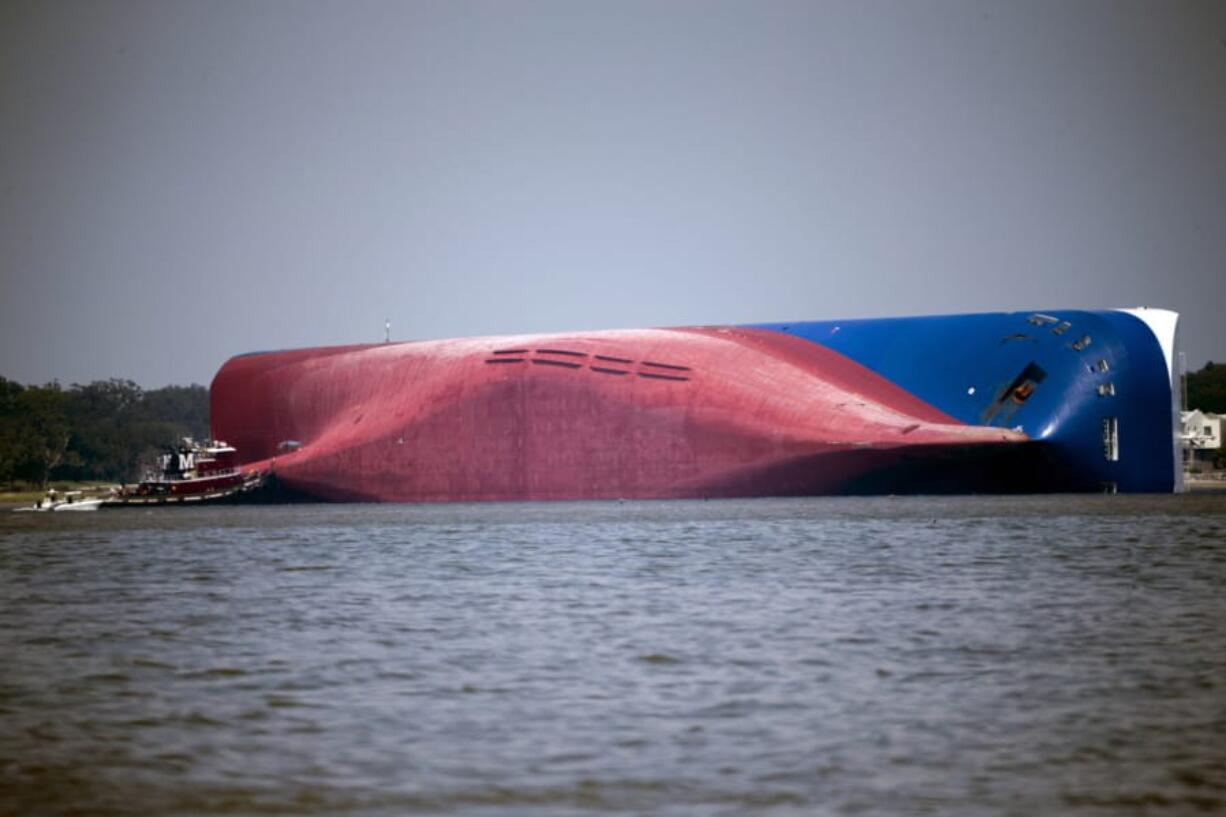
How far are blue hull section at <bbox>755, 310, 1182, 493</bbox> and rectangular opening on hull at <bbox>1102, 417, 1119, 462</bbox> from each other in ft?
0.10

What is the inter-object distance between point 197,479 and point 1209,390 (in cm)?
11025

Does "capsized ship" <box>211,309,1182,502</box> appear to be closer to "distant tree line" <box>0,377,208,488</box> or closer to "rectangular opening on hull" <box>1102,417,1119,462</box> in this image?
"rectangular opening on hull" <box>1102,417,1119,462</box>

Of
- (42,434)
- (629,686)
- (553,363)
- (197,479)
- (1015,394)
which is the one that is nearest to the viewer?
(629,686)

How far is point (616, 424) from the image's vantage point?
60.2 metres

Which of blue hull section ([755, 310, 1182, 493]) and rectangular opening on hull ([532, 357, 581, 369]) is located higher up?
rectangular opening on hull ([532, 357, 581, 369])

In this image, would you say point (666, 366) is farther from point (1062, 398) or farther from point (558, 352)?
point (1062, 398)

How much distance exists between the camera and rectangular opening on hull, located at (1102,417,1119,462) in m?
53.4

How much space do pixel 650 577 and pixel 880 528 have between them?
13260mm

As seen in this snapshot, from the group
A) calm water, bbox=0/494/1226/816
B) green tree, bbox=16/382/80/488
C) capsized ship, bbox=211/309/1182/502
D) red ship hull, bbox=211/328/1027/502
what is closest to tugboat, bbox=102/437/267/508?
capsized ship, bbox=211/309/1182/502

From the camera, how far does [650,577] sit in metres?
23.6

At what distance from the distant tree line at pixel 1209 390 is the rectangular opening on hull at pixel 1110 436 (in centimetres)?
9956

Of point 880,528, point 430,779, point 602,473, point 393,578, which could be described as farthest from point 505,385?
point 430,779

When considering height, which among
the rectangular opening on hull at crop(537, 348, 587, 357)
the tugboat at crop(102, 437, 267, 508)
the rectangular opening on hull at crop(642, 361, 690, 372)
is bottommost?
the tugboat at crop(102, 437, 267, 508)

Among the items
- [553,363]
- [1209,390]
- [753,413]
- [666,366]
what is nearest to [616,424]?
[666,366]
